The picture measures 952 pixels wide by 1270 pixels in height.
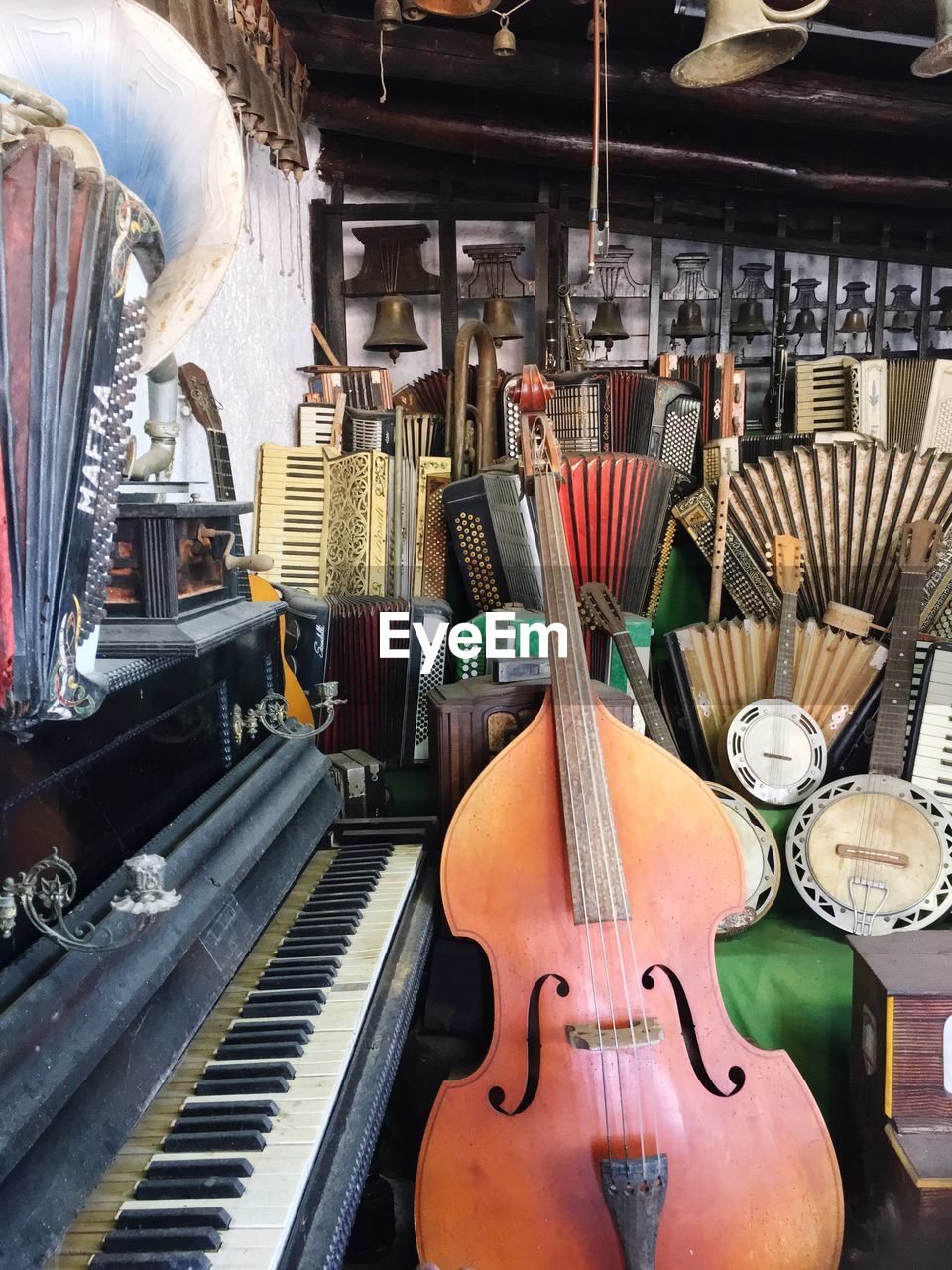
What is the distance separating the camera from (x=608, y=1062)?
154 cm

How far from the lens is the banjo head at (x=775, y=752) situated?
250 centimetres

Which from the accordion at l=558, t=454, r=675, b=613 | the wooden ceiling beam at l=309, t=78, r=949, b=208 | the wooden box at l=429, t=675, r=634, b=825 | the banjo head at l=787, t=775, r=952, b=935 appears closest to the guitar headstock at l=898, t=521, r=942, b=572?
the banjo head at l=787, t=775, r=952, b=935

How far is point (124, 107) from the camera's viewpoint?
1131 millimetres

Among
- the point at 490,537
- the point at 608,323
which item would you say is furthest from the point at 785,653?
the point at 608,323

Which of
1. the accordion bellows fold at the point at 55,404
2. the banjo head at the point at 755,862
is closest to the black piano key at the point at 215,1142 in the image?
the accordion bellows fold at the point at 55,404

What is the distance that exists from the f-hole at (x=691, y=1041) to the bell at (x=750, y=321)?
541cm

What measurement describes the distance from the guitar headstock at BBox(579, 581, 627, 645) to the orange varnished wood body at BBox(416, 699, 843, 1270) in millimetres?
1095

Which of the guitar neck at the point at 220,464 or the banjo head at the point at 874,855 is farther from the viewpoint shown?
the guitar neck at the point at 220,464

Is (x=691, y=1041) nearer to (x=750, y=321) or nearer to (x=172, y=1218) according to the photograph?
(x=172, y=1218)

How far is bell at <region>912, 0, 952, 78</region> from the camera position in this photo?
2.55 m

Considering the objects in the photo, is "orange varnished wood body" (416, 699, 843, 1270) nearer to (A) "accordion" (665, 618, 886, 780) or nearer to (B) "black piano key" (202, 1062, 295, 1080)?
(B) "black piano key" (202, 1062, 295, 1080)

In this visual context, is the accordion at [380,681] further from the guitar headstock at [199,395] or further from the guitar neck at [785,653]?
the guitar neck at [785,653]

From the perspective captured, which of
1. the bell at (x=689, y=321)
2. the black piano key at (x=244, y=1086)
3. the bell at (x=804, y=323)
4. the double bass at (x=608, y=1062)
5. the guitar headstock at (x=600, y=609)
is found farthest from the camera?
the bell at (x=804, y=323)

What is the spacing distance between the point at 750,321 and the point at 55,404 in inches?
238
